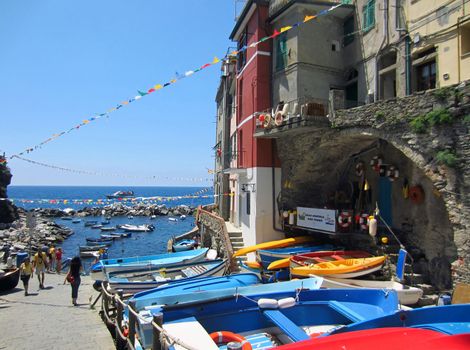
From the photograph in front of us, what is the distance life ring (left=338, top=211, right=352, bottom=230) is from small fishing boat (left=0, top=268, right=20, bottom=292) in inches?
556

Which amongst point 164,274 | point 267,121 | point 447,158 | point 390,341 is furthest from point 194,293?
point 267,121

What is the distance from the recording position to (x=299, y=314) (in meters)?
8.45

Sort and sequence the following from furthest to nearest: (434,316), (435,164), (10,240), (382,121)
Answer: (10,240) → (382,121) → (435,164) → (434,316)

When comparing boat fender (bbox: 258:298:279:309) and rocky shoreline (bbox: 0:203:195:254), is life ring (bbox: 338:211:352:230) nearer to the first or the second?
boat fender (bbox: 258:298:279:309)

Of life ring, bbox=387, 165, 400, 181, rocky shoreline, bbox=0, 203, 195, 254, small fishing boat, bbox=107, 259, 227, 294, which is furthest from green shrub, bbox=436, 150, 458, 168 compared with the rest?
→ rocky shoreline, bbox=0, 203, 195, 254

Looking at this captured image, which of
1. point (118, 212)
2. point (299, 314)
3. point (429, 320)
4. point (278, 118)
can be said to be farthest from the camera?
point (118, 212)

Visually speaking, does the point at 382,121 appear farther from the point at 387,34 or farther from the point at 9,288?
the point at 9,288

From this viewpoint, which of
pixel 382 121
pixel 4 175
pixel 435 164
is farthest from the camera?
pixel 4 175

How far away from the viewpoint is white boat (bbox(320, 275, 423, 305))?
11617mm

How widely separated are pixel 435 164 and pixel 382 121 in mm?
2780

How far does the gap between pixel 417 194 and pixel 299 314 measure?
9066 millimetres

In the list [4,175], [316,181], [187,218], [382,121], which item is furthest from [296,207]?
[187,218]

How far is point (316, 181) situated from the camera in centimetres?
1962

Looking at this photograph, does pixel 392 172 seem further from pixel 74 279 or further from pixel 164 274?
pixel 74 279
